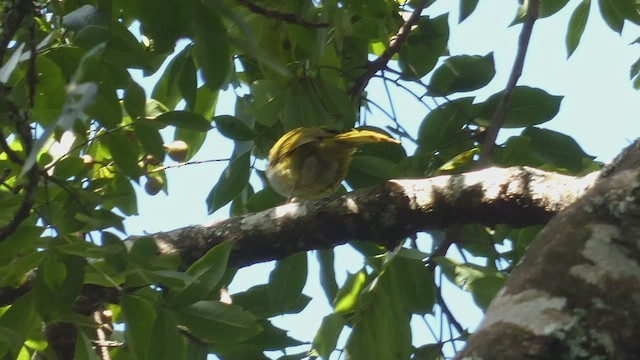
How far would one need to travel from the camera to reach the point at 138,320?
5.21ft

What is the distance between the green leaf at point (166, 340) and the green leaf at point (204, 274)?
0.10 feet

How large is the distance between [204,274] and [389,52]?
2.69 feet

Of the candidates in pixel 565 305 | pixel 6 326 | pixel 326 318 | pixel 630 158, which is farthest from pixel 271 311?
pixel 565 305

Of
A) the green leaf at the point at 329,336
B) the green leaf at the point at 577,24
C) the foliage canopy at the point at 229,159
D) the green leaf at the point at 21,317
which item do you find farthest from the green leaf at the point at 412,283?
the green leaf at the point at 577,24

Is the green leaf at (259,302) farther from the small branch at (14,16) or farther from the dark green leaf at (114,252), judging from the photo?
the small branch at (14,16)

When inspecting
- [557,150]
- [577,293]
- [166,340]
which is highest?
[557,150]

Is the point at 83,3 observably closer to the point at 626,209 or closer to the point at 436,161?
the point at 436,161

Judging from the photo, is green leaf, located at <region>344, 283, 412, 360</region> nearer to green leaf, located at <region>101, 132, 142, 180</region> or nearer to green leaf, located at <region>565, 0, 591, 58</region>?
green leaf, located at <region>101, 132, 142, 180</region>

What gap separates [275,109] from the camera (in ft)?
6.73

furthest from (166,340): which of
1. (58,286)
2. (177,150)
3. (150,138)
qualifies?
(177,150)

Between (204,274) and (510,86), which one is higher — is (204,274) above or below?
below

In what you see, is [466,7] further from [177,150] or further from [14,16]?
[14,16]

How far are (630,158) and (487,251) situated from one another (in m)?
0.80

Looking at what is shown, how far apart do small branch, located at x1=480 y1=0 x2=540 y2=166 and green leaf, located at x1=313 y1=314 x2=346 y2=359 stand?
48 cm
